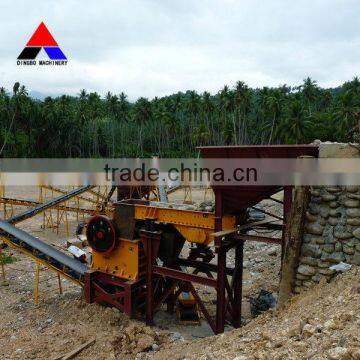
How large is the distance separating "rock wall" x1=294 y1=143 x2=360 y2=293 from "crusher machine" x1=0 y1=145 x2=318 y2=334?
1.57m

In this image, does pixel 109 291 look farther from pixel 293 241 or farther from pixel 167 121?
pixel 167 121

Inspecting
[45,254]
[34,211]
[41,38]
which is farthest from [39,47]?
[45,254]

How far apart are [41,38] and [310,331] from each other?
34.9m

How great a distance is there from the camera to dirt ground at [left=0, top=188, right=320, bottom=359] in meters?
9.03

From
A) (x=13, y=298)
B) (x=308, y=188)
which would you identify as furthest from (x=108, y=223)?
(x=308, y=188)

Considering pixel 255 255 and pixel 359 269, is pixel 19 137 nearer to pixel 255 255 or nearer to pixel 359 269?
pixel 255 255

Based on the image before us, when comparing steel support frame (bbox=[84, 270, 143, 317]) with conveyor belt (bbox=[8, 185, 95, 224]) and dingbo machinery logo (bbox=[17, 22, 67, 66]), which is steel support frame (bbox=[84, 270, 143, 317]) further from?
dingbo machinery logo (bbox=[17, 22, 67, 66])

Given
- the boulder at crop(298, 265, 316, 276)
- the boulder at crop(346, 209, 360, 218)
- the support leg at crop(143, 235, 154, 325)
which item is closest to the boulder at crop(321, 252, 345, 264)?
the boulder at crop(298, 265, 316, 276)

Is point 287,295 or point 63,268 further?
point 63,268

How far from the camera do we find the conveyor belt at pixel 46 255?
12.2 metres

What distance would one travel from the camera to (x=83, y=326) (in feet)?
34.5

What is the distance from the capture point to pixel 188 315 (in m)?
11.8

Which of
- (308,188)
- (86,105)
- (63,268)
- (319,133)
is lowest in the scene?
(63,268)

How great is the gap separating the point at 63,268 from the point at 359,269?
8864 millimetres
